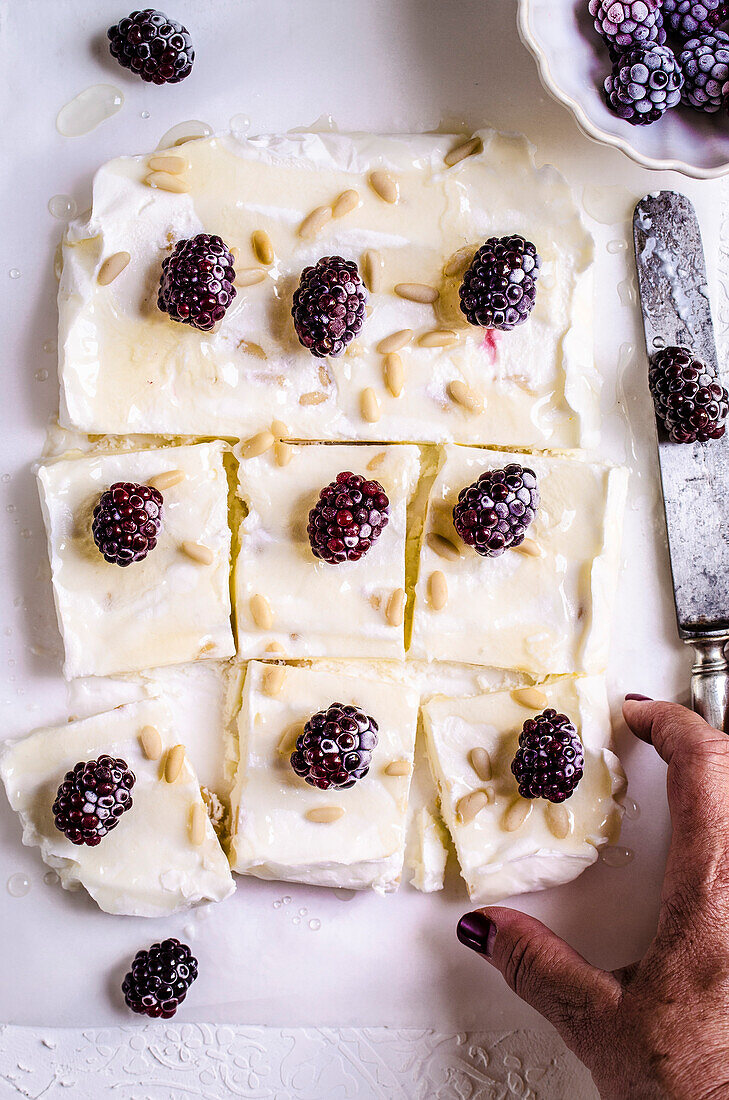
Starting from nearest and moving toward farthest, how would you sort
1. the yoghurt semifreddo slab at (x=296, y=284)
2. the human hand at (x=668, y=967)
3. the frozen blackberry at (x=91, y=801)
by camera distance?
the human hand at (x=668, y=967)
the frozen blackberry at (x=91, y=801)
the yoghurt semifreddo slab at (x=296, y=284)

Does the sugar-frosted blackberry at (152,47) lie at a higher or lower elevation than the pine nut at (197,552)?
higher

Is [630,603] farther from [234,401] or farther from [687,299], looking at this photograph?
[234,401]

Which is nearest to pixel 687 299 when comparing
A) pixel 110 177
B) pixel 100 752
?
pixel 110 177

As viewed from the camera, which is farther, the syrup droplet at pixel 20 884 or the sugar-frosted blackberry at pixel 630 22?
the syrup droplet at pixel 20 884

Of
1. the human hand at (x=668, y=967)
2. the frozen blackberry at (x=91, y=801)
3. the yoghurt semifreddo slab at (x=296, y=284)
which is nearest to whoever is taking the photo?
the human hand at (x=668, y=967)

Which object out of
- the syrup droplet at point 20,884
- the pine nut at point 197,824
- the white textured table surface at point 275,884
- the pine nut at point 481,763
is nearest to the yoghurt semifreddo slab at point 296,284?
the white textured table surface at point 275,884

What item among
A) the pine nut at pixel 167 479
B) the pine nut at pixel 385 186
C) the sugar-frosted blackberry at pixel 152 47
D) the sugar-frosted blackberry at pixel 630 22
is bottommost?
the pine nut at pixel 167 479

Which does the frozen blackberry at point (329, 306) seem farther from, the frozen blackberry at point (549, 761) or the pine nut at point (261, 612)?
the frozen blackberry at point (549, 761)

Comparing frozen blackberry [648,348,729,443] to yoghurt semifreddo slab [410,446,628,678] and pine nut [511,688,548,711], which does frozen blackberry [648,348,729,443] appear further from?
pine nut [511,688,548,711]
